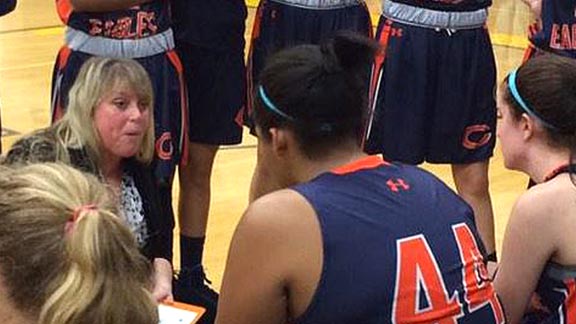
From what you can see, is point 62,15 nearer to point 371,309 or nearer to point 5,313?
point 371,309

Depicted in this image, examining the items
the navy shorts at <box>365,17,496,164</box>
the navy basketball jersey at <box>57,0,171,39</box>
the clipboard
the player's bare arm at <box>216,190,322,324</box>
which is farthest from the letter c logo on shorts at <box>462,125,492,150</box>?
the player's bare arm at <box>216,190,322,324</box>

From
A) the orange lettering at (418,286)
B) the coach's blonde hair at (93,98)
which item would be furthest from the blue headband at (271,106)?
the coach's blonde hair at (93,98)

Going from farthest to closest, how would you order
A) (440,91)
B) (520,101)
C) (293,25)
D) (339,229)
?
(293,25)
(440,91)
(520,101)
(339,229)

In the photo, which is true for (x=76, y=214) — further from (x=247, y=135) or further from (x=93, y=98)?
(x=247, y=135)

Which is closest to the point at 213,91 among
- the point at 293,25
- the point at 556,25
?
the point at 293,25

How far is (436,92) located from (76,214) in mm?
2512

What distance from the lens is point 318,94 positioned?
2201mm

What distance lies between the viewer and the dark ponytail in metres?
2.19

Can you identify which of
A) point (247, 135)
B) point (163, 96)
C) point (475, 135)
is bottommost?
point (247, 135)

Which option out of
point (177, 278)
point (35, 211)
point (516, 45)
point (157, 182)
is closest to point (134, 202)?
point (157, 182)

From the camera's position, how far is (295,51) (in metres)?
2.27

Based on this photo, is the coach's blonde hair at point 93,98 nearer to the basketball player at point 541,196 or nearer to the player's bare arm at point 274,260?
the player's bare arm at point 274,260

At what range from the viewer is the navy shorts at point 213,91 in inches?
154

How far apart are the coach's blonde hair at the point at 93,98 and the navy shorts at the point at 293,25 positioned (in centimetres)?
97
